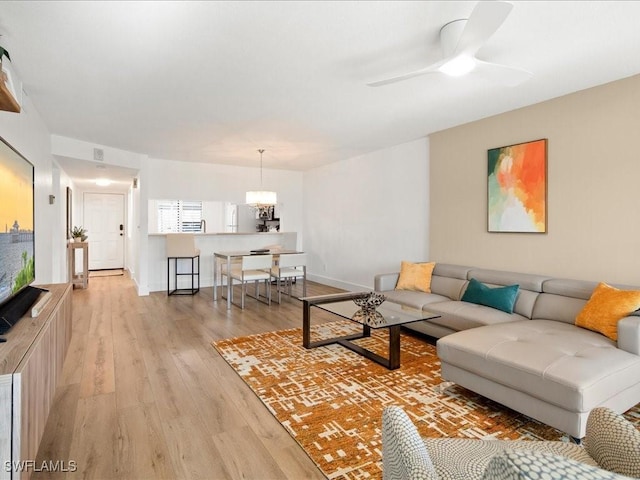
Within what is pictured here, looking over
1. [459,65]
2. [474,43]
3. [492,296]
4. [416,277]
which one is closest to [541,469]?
[474,43]

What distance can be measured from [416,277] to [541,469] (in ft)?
13.1

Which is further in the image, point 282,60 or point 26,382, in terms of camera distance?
point 282,60

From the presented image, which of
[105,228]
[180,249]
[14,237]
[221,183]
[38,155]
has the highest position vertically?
[221,183]

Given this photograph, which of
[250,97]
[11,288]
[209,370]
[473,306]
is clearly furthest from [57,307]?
[473,306]

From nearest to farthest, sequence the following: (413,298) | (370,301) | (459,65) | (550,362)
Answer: (550,362) → (459,65) → (370,301) → (413,298)

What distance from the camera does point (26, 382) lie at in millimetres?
1459

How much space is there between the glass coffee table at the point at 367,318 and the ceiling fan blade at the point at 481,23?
208cm

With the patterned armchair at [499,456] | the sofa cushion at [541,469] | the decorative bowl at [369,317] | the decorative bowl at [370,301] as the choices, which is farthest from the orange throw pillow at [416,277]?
the sofa cushion at [541,469]

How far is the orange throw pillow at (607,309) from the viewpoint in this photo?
261 cm

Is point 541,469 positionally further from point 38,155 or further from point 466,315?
point 38,155

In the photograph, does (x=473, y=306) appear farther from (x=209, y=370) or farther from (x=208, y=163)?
(x=208, y=163)

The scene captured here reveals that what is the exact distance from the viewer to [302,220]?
26.8ft

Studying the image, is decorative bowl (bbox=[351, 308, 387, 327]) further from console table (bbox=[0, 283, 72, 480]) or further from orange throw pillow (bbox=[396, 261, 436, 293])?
console table (bbox=[0, 283, 72, 480])

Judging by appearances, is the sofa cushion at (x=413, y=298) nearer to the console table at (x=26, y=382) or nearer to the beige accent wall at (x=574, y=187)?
the beige accent wall at (x=574, y=187)
